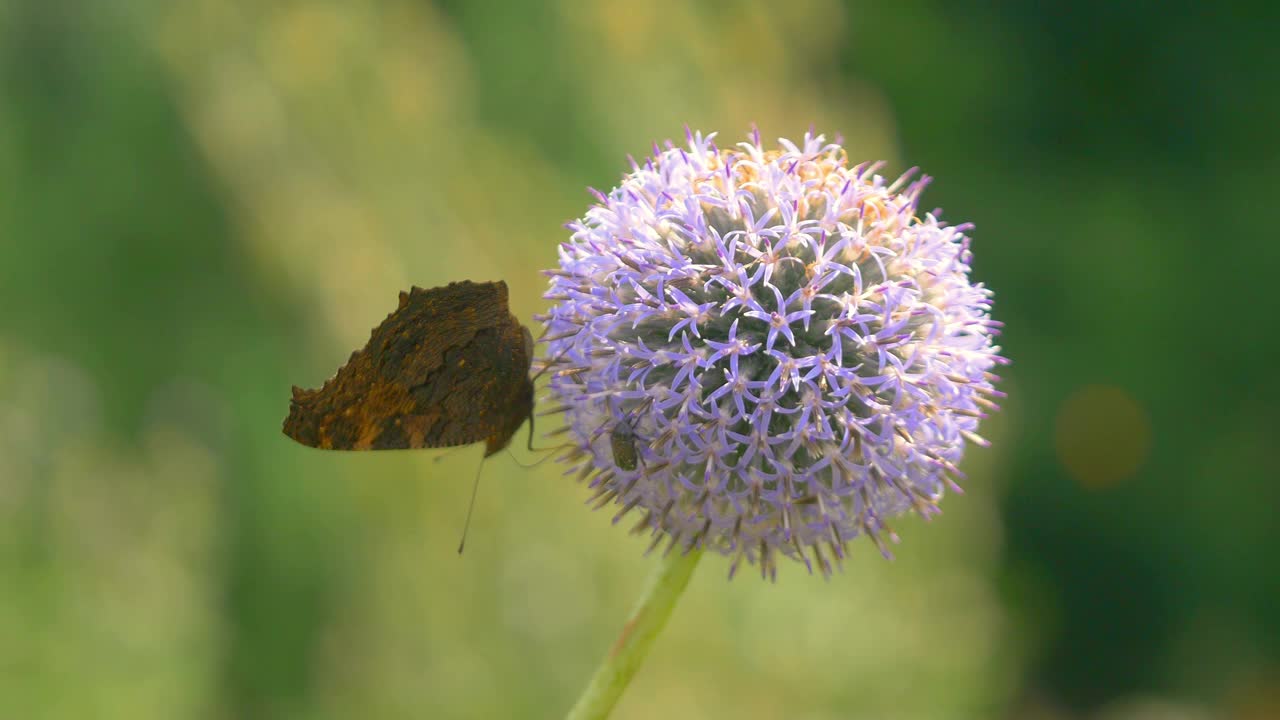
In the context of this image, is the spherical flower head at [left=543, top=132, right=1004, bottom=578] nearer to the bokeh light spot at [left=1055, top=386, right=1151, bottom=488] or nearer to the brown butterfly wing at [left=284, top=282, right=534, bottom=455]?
the brown butterfly wing at [left=284, top=282, right=534, bottom=455]

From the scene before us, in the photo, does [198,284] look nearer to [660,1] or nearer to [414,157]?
[414,157]

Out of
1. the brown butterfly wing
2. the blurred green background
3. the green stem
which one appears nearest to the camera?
the green stem

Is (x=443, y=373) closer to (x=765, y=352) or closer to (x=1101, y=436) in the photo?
(x=765, y=352)

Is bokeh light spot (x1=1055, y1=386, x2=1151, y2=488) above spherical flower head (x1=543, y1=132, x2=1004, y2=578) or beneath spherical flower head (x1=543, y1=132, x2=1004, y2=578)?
above

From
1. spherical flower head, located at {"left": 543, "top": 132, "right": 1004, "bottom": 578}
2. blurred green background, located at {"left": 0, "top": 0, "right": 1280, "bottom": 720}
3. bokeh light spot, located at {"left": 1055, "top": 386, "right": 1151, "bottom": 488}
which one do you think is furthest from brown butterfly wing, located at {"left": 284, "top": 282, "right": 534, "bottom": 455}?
bokeh light spot, located at {"left": 1055, "top": 386, "right": 1151, "bottom": 488}

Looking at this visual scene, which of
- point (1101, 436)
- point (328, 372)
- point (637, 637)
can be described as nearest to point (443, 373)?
point (637, 637)
